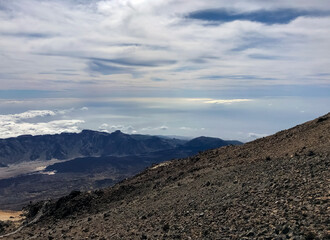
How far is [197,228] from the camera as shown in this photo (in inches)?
727

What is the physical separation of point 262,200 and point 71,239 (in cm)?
1545

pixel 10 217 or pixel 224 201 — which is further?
pixel 10 217

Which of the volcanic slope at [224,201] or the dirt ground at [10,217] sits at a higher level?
the volcanic slope at [224,201]

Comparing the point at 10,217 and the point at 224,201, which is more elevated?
the point at 224,201

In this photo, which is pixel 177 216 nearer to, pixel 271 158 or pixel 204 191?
pixel 204 191

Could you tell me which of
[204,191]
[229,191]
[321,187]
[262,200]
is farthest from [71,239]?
[321,187]

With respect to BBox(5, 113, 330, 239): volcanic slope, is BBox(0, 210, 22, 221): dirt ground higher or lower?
lower

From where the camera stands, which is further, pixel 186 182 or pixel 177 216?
pixel 186 182

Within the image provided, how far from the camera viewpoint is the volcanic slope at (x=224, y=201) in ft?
53.4

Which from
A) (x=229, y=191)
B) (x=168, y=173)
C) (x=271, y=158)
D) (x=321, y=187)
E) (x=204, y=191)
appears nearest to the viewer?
(x=321, y=187)

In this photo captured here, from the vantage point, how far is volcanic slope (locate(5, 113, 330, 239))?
16.3m

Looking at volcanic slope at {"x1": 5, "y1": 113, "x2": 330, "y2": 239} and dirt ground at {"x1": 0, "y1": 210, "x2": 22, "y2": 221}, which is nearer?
volcanic slope at {"x1": 5, "y1": 113, "x2": 330, "y2": 239}

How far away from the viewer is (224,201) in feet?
70.7

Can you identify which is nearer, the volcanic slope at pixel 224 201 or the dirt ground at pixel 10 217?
the volcanic slope at pixel 224 201
